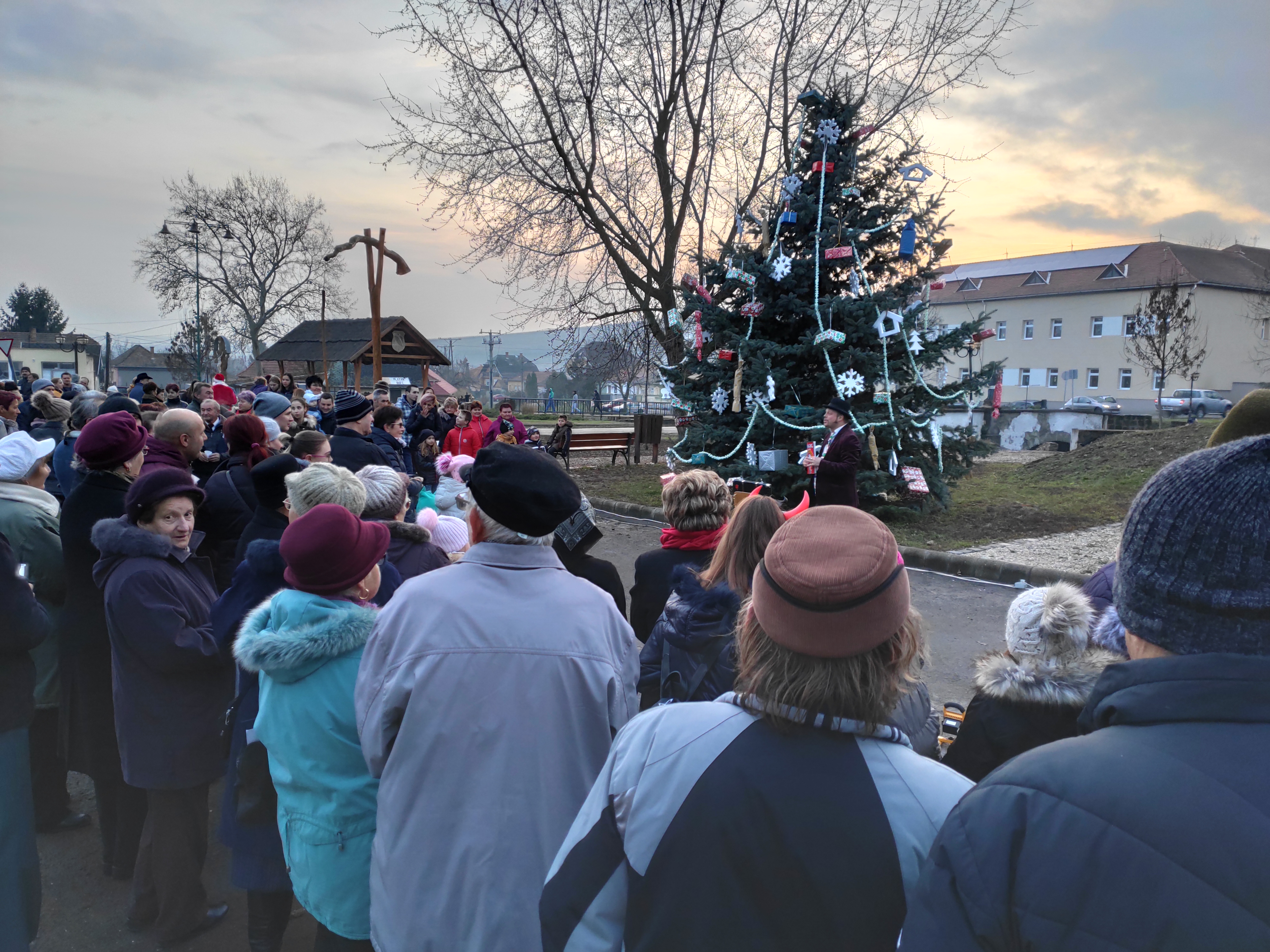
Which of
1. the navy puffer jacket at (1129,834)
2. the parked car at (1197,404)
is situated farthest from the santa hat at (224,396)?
the parked car at (1197,404)

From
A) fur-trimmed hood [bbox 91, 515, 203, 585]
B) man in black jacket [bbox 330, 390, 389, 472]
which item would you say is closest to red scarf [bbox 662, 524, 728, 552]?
fur-trimmed hood [bbox 91, 515, 203, 585]

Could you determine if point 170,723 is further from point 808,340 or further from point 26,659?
point 808,340

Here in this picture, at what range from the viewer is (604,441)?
64.9ft

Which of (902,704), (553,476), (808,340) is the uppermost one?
(808,340)

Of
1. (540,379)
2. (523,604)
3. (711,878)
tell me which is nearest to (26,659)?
(523,604)

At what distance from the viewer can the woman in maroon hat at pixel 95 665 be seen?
3461 mm

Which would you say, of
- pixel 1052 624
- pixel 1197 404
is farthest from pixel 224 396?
pixel 1197 404

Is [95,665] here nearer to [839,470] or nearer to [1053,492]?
[839,470]

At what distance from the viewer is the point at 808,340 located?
1052 cm

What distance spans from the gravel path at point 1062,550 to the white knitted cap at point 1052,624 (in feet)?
22.1

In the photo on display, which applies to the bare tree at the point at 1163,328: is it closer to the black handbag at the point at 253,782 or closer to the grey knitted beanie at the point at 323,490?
the grey knitted beanie at the point at 323,490

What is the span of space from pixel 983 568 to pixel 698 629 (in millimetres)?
6844

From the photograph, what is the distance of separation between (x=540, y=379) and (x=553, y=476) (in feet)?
→ 399

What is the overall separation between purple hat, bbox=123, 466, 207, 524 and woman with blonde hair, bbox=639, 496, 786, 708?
1938 millimetres
